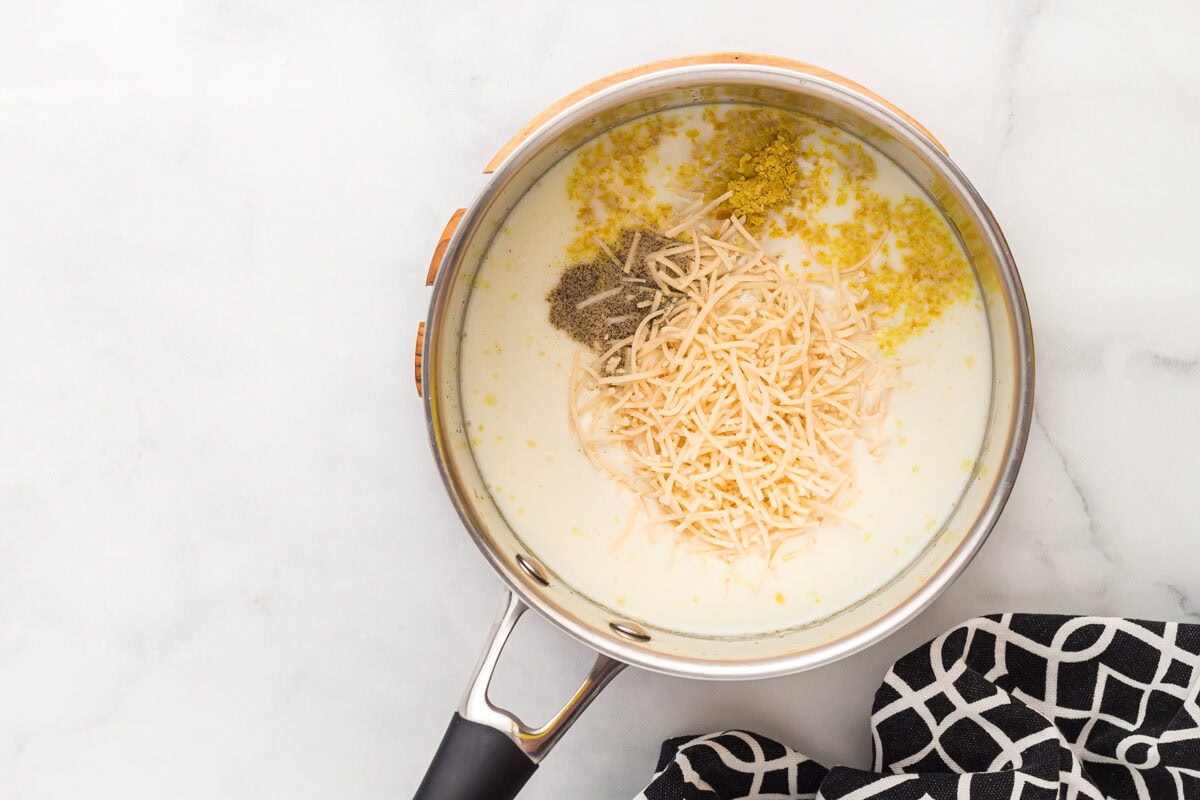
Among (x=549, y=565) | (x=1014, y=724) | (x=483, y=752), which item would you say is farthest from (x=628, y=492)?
(x=1014, y=724)

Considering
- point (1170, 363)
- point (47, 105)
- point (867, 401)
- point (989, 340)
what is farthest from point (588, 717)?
point (47, 105)

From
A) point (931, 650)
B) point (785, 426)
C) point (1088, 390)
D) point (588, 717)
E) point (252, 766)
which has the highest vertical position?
point (1088, 390)

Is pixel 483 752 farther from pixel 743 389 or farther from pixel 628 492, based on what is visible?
pixel 743 389

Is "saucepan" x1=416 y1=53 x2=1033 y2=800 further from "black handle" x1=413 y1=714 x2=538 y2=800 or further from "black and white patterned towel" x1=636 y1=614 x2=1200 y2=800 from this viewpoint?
"black and white patterned towel" x1=636 y1=614 x2=1200 y2=800

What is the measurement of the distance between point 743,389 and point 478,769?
0.41 metres

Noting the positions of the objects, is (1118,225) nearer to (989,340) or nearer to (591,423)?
(989,340)

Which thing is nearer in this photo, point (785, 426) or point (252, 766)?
point (785, 426)

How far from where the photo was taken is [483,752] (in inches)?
29.2

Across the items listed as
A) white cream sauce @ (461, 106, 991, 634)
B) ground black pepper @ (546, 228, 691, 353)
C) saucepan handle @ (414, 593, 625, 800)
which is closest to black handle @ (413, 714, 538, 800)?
saucepan handle @ (414, 593, 625, 800)

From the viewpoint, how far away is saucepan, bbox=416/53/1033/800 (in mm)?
732

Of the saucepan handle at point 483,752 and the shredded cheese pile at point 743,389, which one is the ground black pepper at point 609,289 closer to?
the shredded cheese pile at point 743,389

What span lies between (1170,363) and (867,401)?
1.12 feet

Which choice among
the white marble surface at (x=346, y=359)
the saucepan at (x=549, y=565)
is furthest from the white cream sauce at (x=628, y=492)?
the white marble surface at (x=346, y=359)

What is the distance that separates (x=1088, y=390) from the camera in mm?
914
